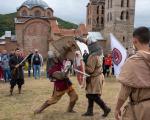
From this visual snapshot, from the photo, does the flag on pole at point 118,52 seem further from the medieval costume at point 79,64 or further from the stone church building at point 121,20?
the stone church building at point 121,20

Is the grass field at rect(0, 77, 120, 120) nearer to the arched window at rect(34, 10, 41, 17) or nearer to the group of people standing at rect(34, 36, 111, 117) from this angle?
the group of people standing at rect(34, 36, 111, 117)

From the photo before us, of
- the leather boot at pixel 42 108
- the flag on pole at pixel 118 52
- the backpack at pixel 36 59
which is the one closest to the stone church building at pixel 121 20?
the backpack at pixel 36 59

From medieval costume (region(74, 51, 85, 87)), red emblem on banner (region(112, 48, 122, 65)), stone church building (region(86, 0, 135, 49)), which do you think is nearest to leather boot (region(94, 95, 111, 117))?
medieval costume (region(74, 51, 85, 87))

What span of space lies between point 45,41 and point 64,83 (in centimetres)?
5163

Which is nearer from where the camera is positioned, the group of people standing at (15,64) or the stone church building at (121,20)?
the group of people standing at (15,64)

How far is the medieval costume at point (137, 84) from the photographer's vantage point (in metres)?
5.53

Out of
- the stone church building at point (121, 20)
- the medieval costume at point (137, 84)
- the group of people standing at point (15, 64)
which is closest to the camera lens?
the medieval costume at point (137, 84)

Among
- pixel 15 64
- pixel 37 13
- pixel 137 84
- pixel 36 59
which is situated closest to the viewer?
pixel 137 84

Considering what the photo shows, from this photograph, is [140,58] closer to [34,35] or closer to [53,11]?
[34,35]

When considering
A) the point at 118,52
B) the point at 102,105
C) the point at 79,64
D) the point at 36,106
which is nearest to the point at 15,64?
the point at 36,106

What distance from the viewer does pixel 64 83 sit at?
35.8 feet

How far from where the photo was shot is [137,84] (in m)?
5.55

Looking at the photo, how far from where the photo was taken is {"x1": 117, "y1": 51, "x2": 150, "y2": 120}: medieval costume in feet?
18.1

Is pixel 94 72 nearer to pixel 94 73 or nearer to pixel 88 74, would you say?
pixel 94 73
